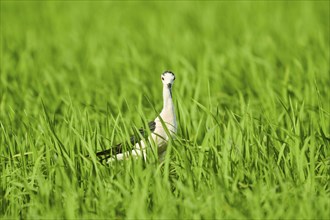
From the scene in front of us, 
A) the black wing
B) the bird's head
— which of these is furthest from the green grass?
the bird's head

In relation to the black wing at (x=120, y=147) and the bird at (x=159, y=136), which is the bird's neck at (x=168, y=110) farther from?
the black wing at (x=120, y=147)

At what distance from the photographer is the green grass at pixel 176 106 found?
4461mm

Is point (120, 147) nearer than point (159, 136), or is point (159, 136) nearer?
point (159, 136)

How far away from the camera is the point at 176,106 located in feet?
17.9

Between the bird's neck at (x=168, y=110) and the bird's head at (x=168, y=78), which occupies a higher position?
the bird's head at (x=168, y=78)

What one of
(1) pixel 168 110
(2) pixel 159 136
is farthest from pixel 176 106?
(2) pixel 159 136

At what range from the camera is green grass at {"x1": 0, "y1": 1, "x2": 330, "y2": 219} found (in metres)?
4.46

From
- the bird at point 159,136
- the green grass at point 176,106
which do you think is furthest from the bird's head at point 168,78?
Result: the green grass at point 176,106

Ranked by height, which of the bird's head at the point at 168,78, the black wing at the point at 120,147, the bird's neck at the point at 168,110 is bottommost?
the black wing at the point at 120,147

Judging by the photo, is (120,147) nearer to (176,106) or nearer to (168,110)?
(168,110)

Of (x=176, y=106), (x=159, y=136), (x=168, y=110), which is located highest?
(x=176, y=106)

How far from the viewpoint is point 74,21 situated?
488 inches

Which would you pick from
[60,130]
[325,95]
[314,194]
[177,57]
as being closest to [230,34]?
[177,57]

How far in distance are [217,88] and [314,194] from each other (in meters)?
3.53
